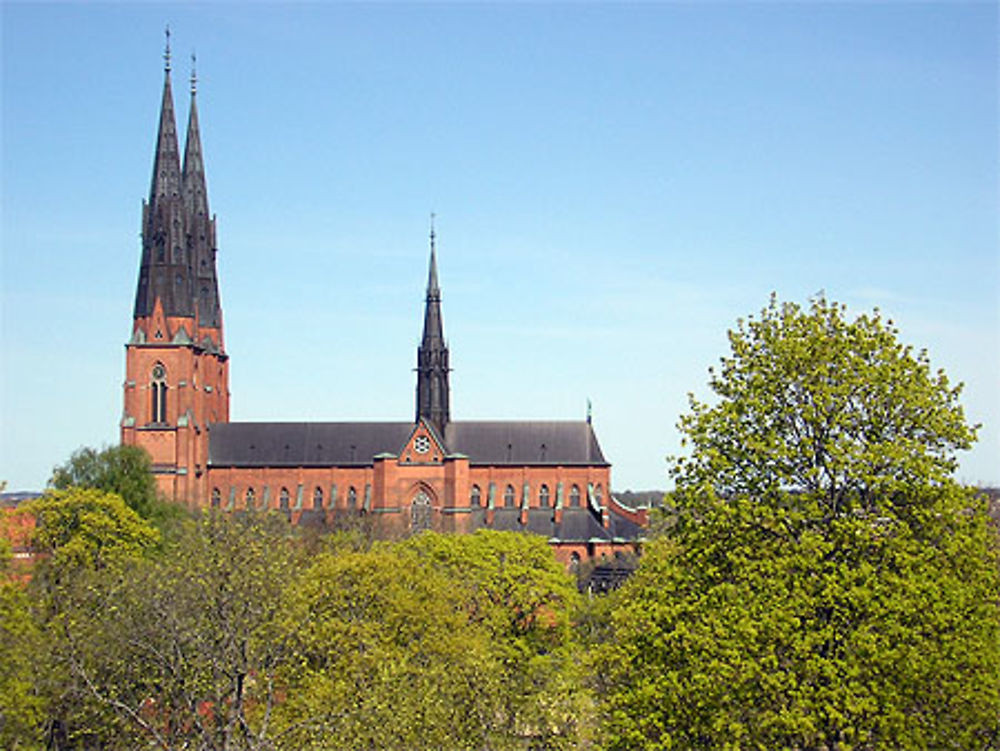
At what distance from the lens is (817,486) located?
22.8 meters

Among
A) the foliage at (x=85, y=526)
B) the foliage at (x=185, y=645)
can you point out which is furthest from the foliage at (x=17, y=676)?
the foliage at (x=85, y=526)

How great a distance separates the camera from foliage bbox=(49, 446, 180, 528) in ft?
264

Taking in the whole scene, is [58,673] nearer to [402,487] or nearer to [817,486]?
[817,486]

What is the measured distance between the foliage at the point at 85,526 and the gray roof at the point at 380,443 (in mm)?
43813

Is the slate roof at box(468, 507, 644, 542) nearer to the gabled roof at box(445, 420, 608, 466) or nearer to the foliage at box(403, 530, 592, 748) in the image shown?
the gabled roof at box(445, 420, 608, 466)

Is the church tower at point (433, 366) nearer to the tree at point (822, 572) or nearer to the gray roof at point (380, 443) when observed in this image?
the gray roof at point (380, 443)

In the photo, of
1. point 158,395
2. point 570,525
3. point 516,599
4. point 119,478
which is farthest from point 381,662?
point 158,395

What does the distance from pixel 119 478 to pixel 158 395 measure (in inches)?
1035

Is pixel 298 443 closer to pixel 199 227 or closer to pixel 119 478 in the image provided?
pixel 199 227

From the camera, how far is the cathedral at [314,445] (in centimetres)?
10606

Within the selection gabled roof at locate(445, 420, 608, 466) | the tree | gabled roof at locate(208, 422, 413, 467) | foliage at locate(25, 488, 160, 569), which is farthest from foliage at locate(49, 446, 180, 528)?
the tree

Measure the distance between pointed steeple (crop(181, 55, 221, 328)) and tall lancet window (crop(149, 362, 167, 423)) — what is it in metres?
6.53

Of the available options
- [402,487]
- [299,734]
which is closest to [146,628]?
[299,734]

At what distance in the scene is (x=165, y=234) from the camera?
105250 millimetres
